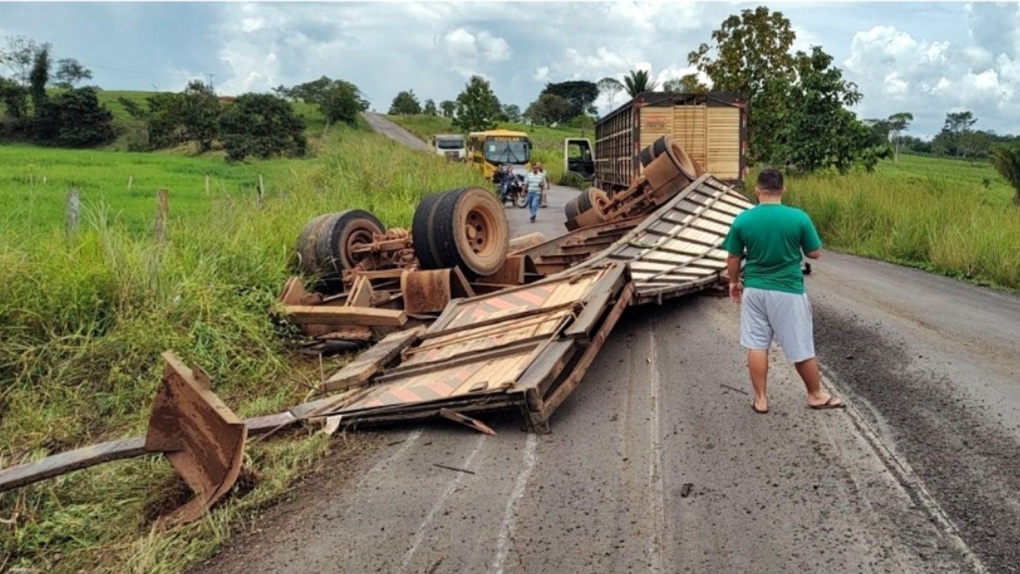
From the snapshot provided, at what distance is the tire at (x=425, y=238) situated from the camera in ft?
26.3

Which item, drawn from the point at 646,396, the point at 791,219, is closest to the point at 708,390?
the point at 646,396

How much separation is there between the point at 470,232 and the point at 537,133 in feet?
215

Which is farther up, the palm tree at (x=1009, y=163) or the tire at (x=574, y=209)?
the palm tree at (x=1009, y=163)

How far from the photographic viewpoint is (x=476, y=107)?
54906 millimetres

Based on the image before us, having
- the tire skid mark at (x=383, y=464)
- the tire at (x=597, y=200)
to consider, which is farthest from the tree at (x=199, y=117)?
the tire skid mark at (x=383, y=464)

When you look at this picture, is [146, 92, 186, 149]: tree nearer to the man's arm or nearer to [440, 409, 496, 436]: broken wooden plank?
[440, 409, 496, 436]: broken wooden plank

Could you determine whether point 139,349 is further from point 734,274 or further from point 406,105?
point 406,105

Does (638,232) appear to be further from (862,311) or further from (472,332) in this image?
(472,332)

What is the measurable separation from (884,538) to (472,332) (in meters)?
3.67

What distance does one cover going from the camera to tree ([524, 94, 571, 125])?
302 feet

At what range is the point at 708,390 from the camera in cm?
558

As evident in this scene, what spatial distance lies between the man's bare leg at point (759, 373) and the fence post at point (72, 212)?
623 centimetres

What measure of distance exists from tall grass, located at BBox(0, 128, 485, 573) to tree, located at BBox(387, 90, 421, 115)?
90908mm

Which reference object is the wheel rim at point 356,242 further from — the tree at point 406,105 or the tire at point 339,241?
the tree at point 406,105
